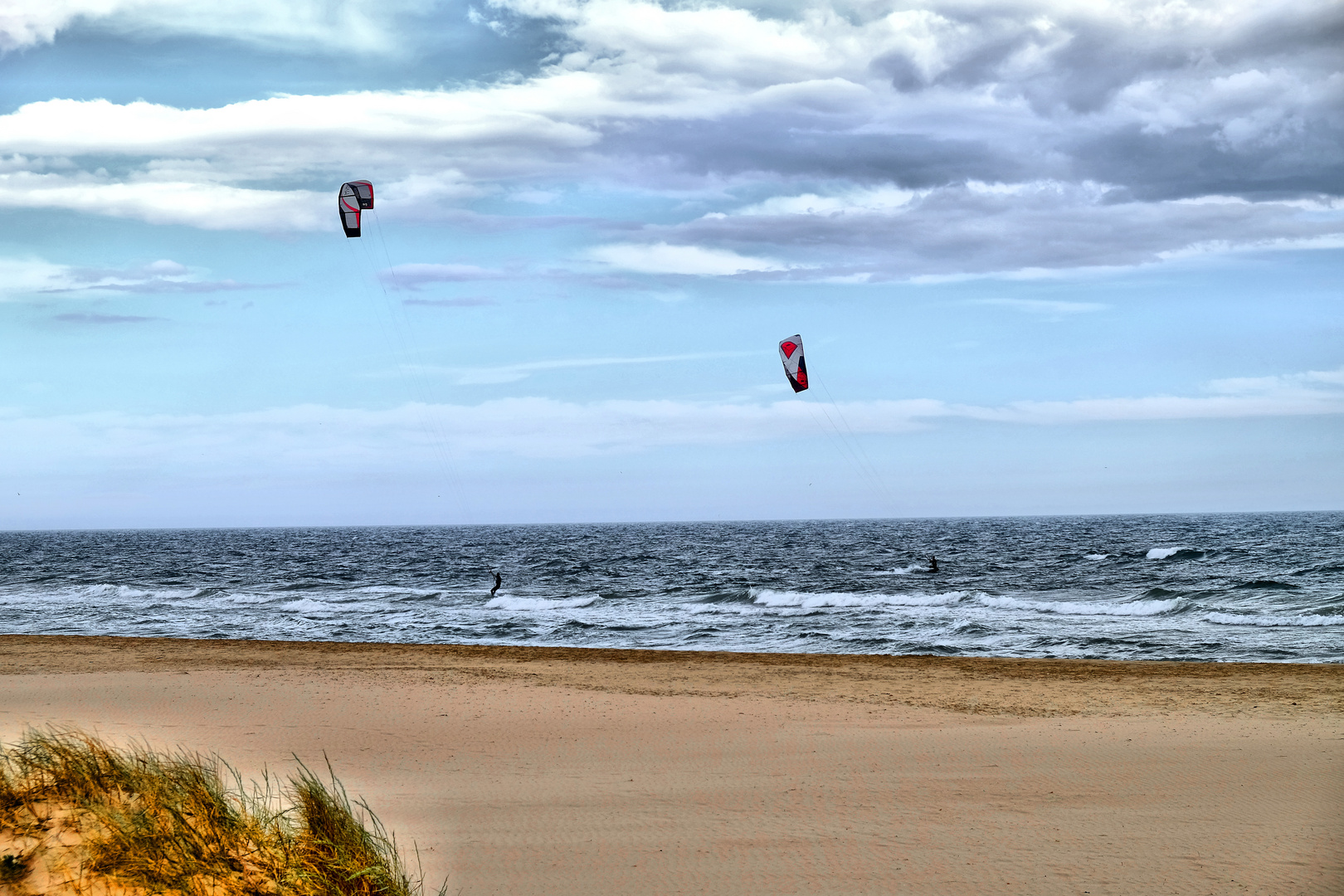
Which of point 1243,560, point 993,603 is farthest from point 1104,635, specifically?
point 1243,560

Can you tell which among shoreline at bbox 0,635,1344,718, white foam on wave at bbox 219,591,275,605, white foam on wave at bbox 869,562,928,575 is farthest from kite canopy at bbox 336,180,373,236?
white foam on wave at bbox 869,562,928,575

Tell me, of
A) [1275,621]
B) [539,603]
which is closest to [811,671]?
[1275,621]

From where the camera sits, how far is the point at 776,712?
11.2m

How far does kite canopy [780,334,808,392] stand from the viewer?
2284 centimetres

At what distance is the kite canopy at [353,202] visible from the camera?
18000 millimetres

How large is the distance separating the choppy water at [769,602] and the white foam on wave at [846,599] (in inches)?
5.4

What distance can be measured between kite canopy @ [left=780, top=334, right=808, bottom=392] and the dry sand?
347 inches

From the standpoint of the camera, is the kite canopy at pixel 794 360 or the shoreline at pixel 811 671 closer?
the shoreline at pixel 811 671

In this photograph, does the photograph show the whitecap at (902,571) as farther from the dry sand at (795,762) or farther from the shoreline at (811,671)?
the dry sand at (795,762)

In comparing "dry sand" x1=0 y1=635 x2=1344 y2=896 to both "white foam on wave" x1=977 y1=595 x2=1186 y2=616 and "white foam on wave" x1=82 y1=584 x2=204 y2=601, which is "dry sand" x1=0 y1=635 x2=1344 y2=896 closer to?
"white foam on wave" x1=977 y1=595 x2=1186 y2=616

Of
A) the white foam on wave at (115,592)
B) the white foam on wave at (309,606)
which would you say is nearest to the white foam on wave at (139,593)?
the white foam on wave at (115,592)

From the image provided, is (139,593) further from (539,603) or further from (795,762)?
(795,762)

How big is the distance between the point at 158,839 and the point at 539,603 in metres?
27.2

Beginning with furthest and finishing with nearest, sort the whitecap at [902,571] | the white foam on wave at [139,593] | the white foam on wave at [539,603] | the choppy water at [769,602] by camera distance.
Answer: the whitecap at [902,571]
the white foam on wave at [139,593]
the white foam on wave at [539,603]
the choppy water at [769,602]
